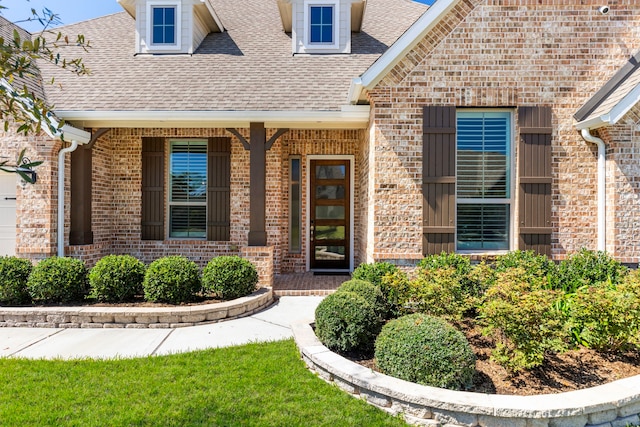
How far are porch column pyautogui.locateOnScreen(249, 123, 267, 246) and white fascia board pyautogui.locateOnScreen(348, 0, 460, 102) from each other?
2.11 m

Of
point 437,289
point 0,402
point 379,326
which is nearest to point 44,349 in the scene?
point 0,402

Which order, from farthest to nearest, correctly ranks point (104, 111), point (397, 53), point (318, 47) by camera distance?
point (318, 47), point (104, 111), point (397, 53)

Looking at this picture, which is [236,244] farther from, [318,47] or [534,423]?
[534,423]

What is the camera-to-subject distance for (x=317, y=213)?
863 centimetres

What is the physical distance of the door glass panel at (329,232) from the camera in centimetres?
861

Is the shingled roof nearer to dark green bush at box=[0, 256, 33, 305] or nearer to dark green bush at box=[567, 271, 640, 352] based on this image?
dark green bush at box=[0, 256, 33, 305]

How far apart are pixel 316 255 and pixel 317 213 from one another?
932 mm

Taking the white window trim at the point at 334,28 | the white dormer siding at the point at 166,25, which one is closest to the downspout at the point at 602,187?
the white window trim at the point at 334,28

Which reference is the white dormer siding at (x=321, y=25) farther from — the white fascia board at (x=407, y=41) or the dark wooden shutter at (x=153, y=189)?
the dark wooden shutter at (x=153, y=189)

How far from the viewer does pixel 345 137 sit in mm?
8406

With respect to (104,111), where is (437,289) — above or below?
below

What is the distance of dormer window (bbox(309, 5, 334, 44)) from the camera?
29.4 feet

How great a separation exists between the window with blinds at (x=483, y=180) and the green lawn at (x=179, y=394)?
11.7 feet

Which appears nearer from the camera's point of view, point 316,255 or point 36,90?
point 36,90
